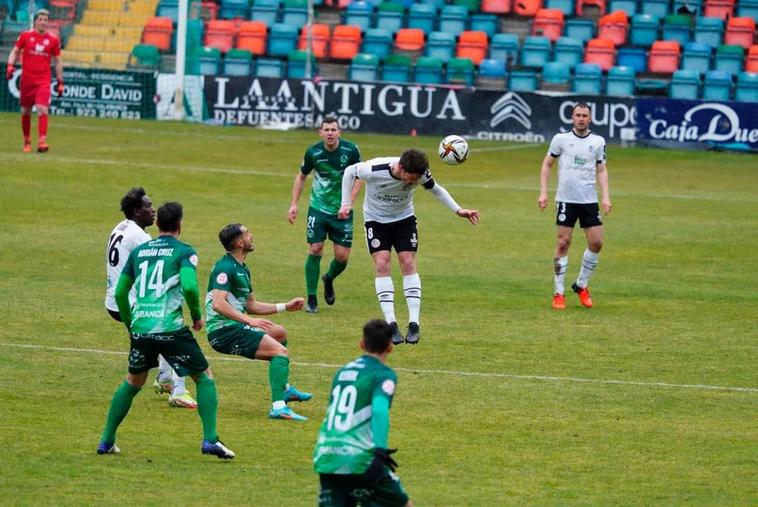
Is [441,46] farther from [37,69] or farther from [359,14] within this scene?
Result: [37,69]

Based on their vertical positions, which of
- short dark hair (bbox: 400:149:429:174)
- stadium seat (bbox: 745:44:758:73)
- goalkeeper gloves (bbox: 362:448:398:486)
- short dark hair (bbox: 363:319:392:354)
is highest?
stadium seat (bbox: 745:44:758:73)

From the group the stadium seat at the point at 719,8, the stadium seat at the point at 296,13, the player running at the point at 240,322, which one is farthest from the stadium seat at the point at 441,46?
the player running at the point at 240,322

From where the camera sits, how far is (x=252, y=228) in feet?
77.5

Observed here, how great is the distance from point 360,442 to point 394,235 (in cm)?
744

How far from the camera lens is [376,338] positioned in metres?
7.99

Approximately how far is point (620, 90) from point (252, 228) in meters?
18.9

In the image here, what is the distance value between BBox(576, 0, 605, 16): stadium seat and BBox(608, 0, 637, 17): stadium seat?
1.60 ft

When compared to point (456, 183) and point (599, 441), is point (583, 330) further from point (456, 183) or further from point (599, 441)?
point (456, 183)

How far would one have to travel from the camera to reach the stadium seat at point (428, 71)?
40969mm

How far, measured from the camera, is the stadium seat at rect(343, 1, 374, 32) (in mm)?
Answer: 44438

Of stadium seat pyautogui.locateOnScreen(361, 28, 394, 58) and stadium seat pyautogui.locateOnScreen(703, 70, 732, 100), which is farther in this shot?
stadium seat pyautogui.locateOnScreen(361, 28, 394, 58)

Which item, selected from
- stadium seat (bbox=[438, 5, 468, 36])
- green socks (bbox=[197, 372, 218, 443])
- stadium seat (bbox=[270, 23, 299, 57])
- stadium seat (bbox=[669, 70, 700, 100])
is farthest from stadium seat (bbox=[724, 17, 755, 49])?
green socks (bbox=[197, 372, 218, 443])

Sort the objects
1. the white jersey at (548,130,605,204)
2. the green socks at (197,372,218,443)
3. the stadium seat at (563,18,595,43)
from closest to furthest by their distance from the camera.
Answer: the green socks at (197,372,218,443), the white jersey at (548,130,605,204), the stadium seat at (563,18,595,43)

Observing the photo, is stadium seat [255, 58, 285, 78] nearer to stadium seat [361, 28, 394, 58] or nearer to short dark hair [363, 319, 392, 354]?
stadium seat [361, 28, 394, 58]
